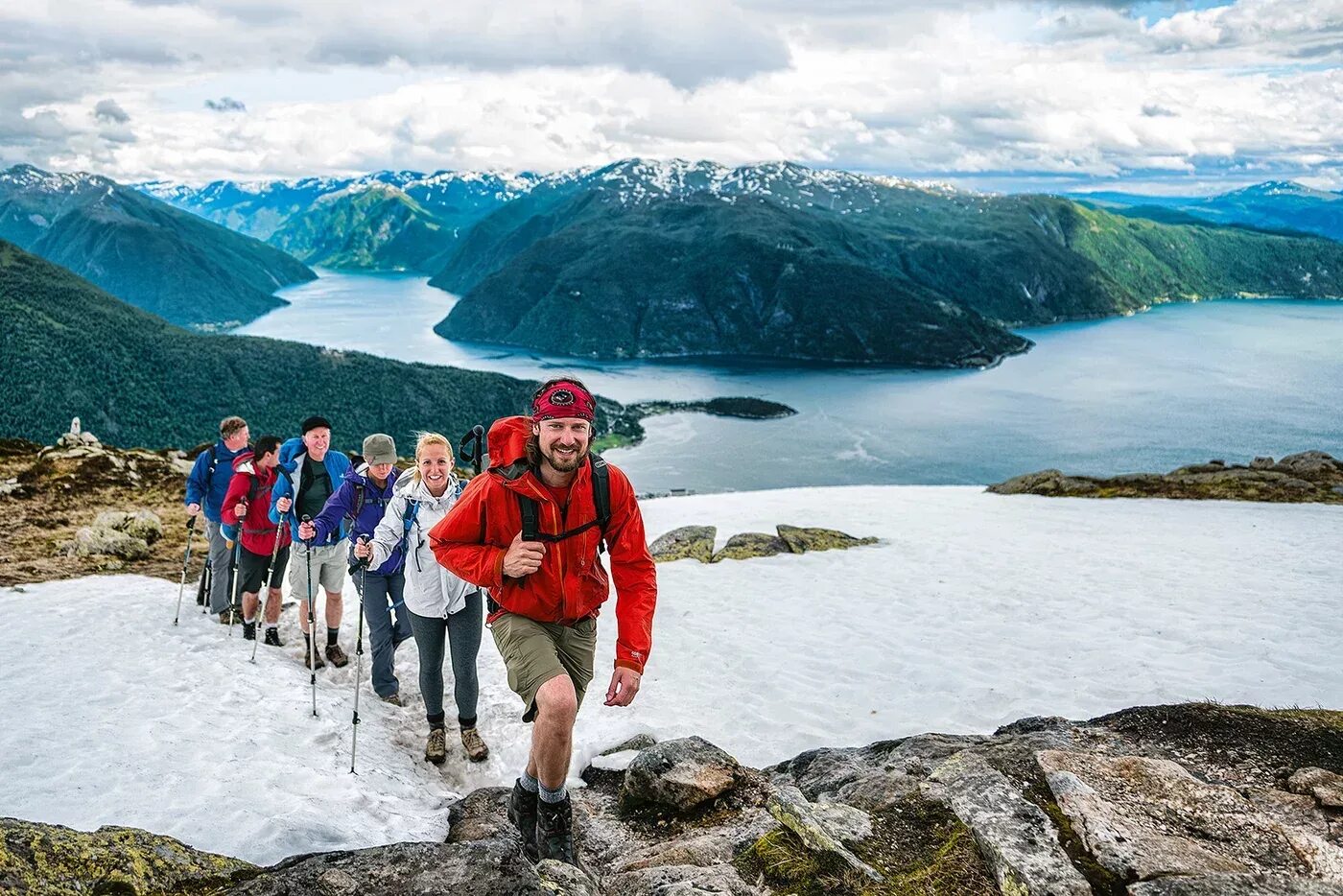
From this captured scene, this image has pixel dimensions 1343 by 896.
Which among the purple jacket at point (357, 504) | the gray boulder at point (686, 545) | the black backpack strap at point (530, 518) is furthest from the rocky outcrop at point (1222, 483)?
the black backpack strap at point (530, 518)

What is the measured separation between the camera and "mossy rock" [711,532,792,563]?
701 inches

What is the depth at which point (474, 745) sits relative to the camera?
8109 millimetres

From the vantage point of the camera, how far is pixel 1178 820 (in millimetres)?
5199

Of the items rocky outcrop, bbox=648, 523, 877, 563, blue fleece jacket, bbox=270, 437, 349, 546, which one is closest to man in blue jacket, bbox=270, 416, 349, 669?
blue fleece jacket, bbox=270, 437, 349, 546

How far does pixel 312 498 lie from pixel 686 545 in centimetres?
1085

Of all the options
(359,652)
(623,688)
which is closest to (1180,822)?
(623,688)

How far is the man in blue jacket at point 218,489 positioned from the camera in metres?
11.4

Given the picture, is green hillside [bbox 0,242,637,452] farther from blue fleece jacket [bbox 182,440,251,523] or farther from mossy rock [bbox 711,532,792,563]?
blue fleece jacket [bbox 182,440,251,523]

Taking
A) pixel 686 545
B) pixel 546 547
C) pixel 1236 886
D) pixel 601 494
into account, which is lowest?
pixel 686 545

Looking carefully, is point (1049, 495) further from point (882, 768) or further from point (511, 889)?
point (511, 889)

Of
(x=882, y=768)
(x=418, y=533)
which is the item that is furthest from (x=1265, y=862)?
(x=418, y=533)

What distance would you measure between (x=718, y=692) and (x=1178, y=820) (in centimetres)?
548

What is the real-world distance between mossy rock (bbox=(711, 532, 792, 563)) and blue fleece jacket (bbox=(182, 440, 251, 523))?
9.56 m

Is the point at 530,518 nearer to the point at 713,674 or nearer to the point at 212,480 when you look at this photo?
the point at 713,674
